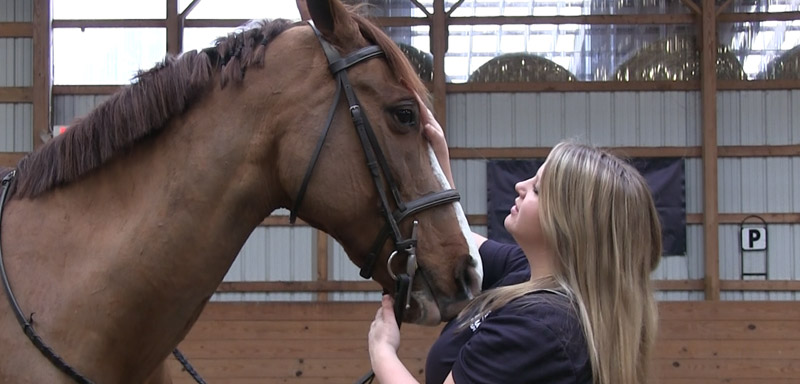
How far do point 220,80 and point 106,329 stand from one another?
57 cm

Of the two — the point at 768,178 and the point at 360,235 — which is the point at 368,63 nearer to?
the point at 360,235

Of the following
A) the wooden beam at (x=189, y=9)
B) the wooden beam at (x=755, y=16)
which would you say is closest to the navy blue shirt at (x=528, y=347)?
the wooden beam at (x=189, y=9)

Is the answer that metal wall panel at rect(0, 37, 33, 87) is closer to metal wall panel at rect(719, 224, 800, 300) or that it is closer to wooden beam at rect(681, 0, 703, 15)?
wooden beam at rect(681, 0, 703, 15)

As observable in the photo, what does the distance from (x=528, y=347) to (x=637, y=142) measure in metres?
6.62

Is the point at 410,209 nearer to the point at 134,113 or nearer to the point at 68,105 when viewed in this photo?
the point at 134,113

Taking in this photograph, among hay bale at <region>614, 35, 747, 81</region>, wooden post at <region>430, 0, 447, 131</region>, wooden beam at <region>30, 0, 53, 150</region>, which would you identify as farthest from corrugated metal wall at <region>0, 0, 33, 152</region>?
hay bale at <region>614, 35, 747, 81</region>

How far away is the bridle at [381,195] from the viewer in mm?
1532

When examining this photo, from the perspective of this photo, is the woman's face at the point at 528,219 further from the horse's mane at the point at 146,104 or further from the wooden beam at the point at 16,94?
the wooden beam at the point at 16,94

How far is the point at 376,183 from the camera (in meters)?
1.56

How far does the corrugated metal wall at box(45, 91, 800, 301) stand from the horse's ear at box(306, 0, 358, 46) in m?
5.70

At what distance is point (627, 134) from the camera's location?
7.45 meters

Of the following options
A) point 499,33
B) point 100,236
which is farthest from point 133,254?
point 499,33

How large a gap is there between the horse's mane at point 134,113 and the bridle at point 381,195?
0.63 feet

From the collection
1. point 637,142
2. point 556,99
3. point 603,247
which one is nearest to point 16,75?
point 556,99
